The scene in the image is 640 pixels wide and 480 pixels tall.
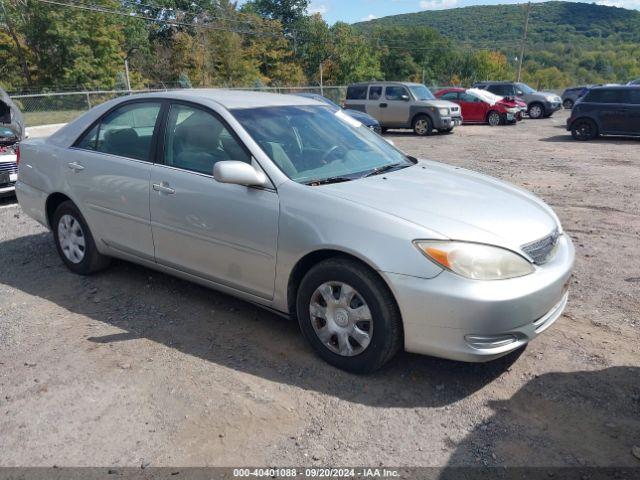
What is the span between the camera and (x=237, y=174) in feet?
11.5

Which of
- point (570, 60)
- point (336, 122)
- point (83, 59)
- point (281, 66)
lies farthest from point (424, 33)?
point (336, 122)

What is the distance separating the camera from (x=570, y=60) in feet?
290

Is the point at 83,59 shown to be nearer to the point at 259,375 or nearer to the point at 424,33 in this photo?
the point at 259,375

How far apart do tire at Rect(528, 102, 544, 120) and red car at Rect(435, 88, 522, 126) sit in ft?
10.4

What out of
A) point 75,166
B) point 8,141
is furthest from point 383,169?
point 8,141

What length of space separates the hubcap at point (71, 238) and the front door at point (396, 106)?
1609 cm

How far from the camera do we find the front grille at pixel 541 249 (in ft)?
10.5

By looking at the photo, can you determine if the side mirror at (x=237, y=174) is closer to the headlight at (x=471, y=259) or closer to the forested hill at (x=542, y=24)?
the headlight at (x=471, y=259)

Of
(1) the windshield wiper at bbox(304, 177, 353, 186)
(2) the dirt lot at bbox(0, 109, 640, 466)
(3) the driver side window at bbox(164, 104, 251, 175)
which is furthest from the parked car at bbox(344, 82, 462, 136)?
(1) the windshield wiper at bbox(304, 177, 353, 186)

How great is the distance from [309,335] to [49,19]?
4362 cm

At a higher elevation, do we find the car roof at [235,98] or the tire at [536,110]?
the car roof at [235,98]

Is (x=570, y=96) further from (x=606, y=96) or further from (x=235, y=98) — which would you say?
(x=235, y=98)

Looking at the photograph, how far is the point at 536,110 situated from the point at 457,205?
25.3 m

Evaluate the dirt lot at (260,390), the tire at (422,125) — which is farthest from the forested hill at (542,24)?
the dirt lot at (260,390)
